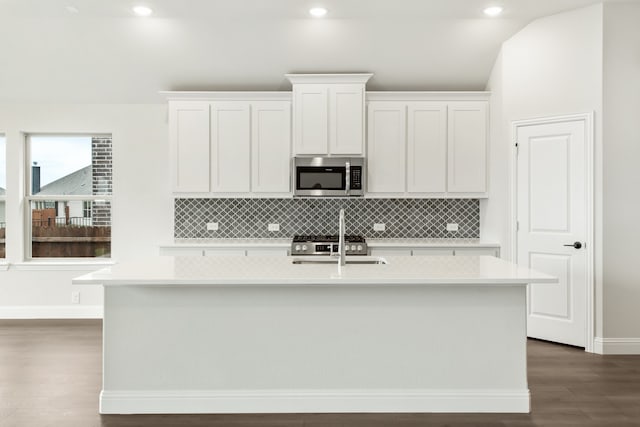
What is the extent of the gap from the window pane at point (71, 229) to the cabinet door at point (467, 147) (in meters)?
3.86

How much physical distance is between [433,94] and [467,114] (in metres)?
0.42

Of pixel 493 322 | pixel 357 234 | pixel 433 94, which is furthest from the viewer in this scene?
pixel 357 234

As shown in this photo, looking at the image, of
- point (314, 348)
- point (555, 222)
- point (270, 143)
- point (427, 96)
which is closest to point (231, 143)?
point (270, 143)

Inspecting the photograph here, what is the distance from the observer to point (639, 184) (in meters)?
4.09

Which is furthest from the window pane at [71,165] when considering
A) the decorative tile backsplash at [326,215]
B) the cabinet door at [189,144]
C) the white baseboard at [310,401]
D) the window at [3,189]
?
the white baseboard at [310,401]

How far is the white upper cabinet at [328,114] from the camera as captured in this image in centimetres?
502

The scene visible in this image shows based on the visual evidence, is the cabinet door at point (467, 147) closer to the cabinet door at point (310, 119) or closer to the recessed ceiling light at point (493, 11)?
the recessed ceiling light at point (493, 11)

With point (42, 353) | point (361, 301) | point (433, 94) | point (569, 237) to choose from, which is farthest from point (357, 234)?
point (42, 353)

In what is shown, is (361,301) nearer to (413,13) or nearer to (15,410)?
(15,410)

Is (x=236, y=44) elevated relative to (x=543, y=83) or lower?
elevated

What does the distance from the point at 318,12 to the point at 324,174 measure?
5.05 feet

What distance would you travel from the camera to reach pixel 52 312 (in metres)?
5.36

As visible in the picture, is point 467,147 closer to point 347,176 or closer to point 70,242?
point 347,176

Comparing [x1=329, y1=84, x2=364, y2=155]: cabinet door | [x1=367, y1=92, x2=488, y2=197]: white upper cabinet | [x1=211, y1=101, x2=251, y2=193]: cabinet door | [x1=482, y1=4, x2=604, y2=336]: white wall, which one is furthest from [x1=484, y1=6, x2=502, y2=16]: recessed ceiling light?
[x1=211, y1=101, x2=251, y2=193]: cabinet door
